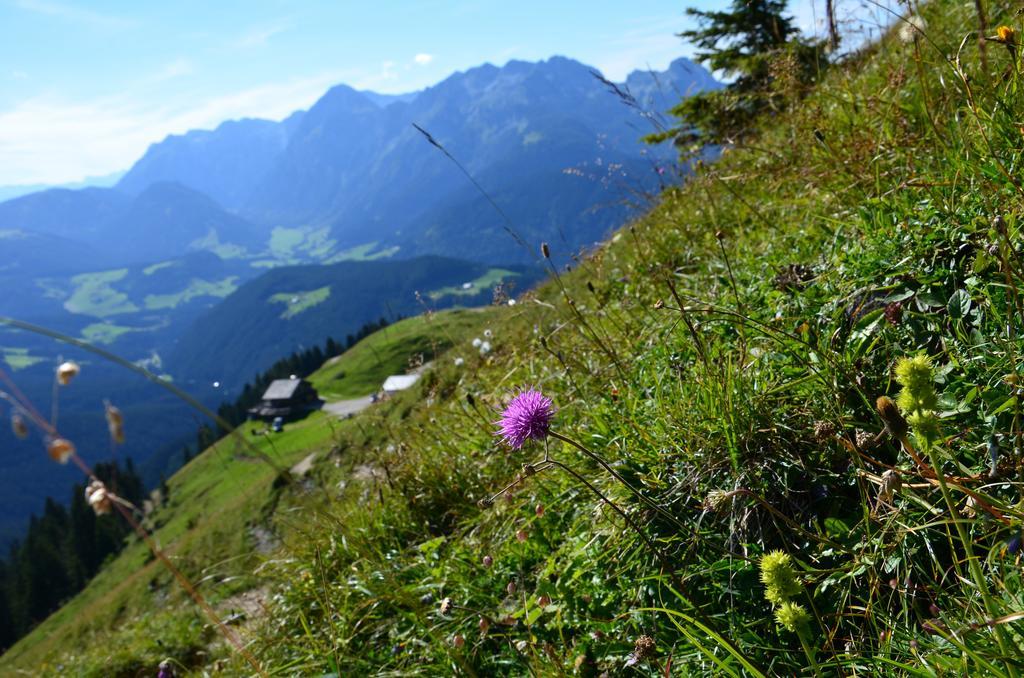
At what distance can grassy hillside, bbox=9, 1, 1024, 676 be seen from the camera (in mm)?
2158

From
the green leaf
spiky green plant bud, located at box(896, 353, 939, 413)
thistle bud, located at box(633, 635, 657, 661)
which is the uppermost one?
spiky green plant bud, located at box(896, 353, 939, 413)

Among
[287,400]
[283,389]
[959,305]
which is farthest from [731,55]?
[283,389]

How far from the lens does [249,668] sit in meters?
4.29

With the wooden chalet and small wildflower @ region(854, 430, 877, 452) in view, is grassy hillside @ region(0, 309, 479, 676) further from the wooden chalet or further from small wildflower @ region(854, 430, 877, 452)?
the wooden chalet

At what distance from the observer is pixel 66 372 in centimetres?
185

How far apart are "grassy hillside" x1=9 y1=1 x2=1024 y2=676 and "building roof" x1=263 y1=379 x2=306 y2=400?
110210mm

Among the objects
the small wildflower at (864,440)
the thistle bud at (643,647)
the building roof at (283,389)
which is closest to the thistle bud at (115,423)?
the thistle bud at (643,647)

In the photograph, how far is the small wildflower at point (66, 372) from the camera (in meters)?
1.76

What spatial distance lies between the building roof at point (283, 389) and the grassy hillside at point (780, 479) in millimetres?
110210

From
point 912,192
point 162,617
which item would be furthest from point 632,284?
point 162,617

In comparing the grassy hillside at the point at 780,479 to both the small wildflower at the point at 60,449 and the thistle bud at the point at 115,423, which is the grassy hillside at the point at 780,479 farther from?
the small wildflower at the point at 60,449

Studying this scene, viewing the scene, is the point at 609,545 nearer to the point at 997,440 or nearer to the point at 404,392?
the point at 997,440

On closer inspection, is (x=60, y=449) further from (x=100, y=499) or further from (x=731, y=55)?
(x=731, y=55)

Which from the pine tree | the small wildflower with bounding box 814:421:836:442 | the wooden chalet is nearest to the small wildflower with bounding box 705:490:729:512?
the small wildflower with bounding box 814:421:836:442
